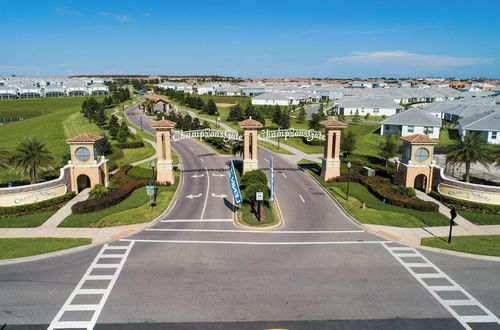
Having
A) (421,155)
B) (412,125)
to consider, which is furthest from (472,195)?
(412,125)

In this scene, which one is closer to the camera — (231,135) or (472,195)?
(472,195)

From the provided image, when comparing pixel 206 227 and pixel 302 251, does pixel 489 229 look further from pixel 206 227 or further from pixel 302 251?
pixel 206 227

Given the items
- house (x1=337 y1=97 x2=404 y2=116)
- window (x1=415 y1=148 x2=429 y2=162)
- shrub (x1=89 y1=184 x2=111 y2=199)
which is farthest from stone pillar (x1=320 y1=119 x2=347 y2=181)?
house (x1=337 y1=97 x2=404 y2=116)

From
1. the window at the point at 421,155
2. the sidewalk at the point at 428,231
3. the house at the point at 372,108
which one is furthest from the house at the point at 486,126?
the sidewalk at the point at 428,231

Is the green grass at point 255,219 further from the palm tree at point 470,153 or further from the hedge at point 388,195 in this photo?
the palm tree at point 470,153

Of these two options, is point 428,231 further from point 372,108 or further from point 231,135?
point 372,108

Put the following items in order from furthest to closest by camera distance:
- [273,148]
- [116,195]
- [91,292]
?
[273,148] → [116,195] → [91,292]

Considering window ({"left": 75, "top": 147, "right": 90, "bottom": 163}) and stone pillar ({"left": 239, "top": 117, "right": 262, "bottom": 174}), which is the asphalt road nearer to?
window ({"left": 75, "top": 147, "right": 90, "bottom": 163})
